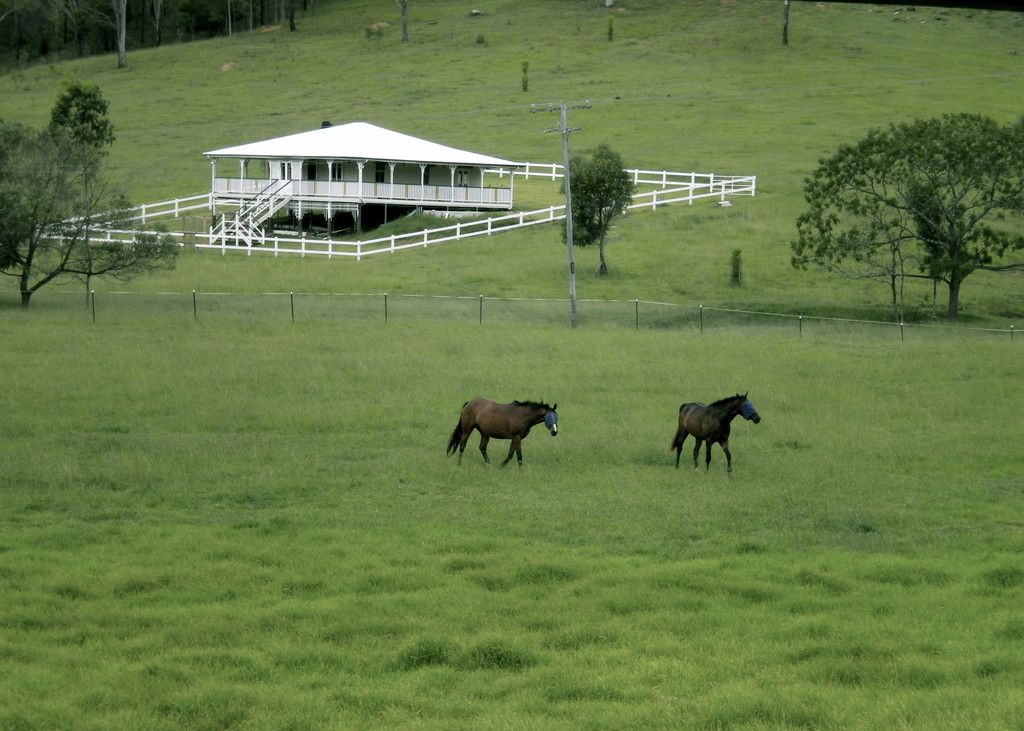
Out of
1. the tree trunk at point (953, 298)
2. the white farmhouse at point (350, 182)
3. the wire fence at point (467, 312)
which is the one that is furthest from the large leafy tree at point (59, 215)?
the tree trunk at point (953, 298)

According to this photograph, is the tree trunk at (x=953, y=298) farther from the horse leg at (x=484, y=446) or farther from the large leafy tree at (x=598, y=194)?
the horse leg at (x=484, y=446)

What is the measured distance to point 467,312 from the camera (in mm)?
40469

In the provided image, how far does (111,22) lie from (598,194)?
9232 centimetres

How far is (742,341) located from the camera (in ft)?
113

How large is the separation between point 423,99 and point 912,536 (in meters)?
82.7

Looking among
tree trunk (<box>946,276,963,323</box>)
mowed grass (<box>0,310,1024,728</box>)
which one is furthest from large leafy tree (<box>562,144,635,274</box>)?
mowed grass (<box>0,310,1024,728</box>)

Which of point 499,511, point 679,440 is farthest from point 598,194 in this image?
point 499,511

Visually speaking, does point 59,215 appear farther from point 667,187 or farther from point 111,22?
point 111,22

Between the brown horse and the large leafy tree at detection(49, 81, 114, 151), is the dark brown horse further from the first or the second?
the large leafy tree at detection(49, 81, 114, 151)

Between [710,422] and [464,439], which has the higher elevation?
[710,422]

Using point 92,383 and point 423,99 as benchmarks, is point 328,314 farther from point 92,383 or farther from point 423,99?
point 423,99

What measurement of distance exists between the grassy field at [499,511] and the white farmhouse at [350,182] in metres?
12.2

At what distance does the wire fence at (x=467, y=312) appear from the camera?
38.4m

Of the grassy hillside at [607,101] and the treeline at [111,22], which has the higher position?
the treeline at [111,22]
